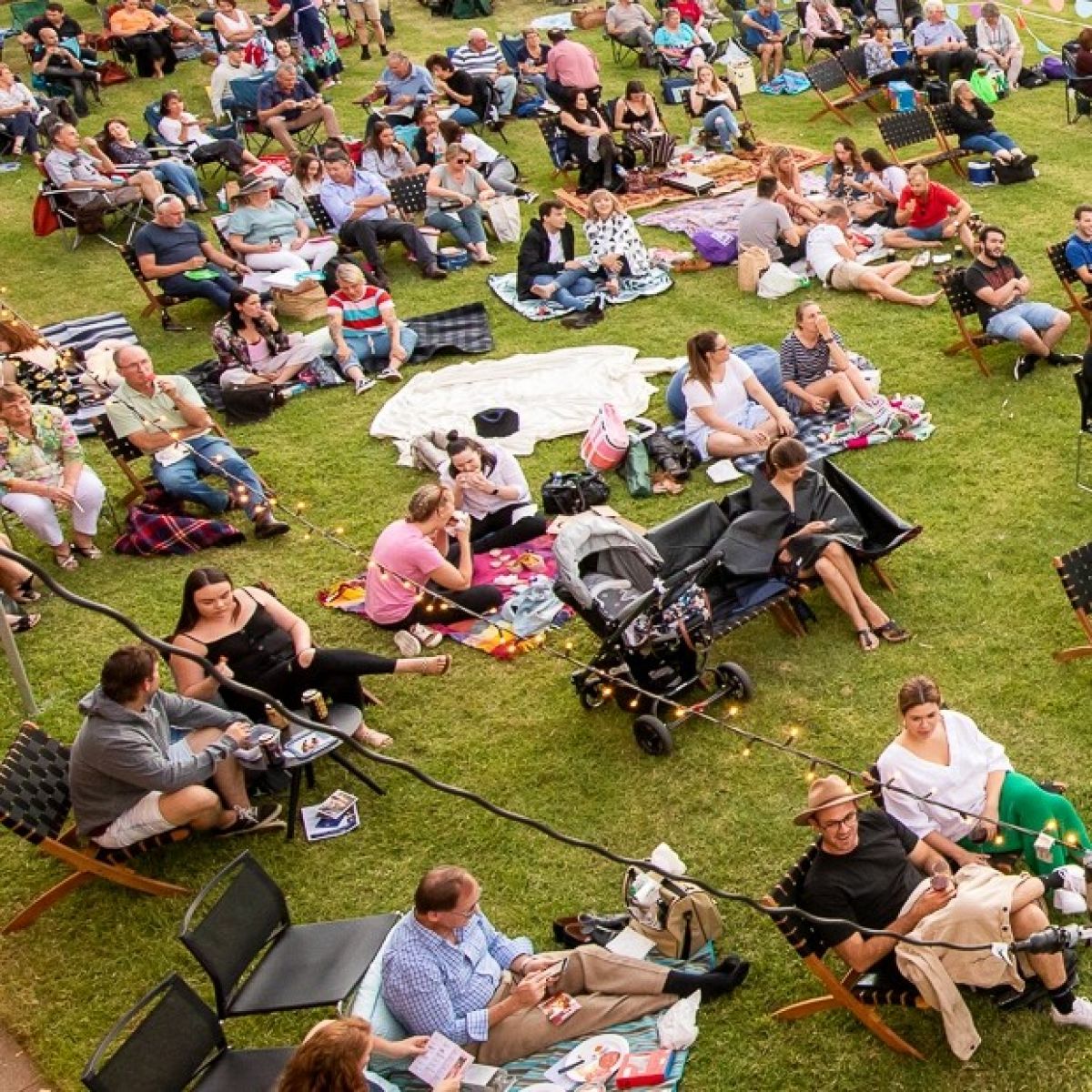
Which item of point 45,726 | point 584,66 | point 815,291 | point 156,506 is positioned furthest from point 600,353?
point 584,66

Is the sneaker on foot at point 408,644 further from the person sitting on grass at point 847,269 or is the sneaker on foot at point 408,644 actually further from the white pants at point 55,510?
the person sitting on grass at point 847,269

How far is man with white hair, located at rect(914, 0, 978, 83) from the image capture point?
1636 centimetres

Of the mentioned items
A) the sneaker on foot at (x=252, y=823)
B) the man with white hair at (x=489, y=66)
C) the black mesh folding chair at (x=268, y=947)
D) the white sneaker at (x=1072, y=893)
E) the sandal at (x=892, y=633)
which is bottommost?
the sneaker on foot at (x=252, y=823)

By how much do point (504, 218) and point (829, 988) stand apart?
32.1ft

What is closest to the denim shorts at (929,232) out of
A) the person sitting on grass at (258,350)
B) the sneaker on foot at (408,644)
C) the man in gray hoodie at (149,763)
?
the person sitting on grass at (258,350)

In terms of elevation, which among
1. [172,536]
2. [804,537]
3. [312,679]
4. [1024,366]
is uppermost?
[804,537]

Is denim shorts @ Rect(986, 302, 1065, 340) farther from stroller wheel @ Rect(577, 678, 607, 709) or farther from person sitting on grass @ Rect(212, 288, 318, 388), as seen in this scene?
person sitting on grass @ Rect(212, 288, 318, 388)

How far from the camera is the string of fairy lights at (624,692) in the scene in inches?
221

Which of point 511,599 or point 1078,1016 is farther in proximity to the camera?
point 511,599

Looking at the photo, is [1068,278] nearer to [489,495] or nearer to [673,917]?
[489,495]

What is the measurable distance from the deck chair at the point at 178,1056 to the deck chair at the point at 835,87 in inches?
537

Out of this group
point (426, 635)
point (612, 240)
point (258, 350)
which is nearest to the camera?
point (426, 635)

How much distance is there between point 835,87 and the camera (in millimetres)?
16562

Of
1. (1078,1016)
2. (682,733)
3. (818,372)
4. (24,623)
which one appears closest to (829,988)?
(1078,1016)
